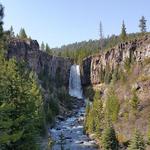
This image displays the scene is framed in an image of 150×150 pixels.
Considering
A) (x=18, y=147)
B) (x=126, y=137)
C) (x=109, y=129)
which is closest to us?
(x=18, y=147)

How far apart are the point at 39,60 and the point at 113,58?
3080cm

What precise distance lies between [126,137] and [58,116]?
141 ft

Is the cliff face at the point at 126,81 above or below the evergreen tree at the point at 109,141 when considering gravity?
above

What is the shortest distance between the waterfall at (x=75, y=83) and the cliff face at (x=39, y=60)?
1.93 meters

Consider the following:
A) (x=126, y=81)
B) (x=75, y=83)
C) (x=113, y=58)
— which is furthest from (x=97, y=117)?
(x=75, y=83)

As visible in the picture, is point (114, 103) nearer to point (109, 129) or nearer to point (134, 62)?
point (109, 129)

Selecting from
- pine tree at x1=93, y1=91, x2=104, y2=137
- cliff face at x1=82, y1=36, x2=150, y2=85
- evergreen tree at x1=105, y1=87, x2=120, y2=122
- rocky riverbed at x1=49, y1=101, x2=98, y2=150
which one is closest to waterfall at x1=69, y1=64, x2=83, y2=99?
cliff face at x1=82, y1=36, x2=150, y2=85

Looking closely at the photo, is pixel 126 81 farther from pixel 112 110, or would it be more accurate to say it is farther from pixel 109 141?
pixel 109 141

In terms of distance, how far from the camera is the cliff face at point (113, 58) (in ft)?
470

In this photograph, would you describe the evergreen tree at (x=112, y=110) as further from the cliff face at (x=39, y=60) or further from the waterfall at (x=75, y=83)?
the waterfall at (x=75, y=83)

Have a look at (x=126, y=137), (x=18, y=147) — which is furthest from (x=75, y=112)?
(x=18, y=147)

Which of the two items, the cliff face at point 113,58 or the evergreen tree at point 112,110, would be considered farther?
the cliff face at point 113,58

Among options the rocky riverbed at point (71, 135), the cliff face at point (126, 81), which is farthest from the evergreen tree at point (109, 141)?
the cliff face at point (126, 81)

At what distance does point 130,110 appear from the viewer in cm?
9975
